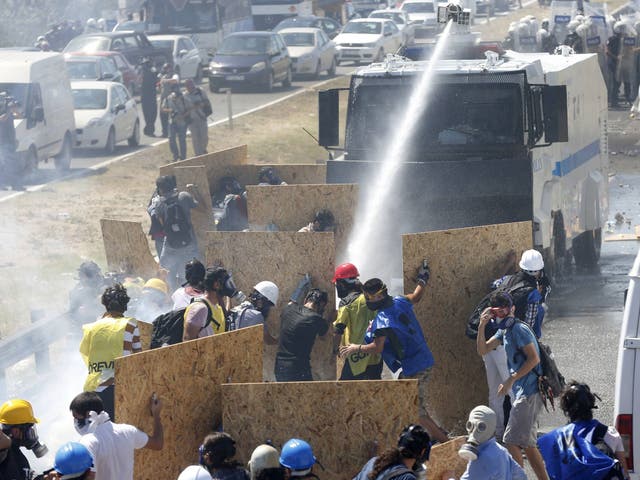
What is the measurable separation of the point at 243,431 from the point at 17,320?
799 cm

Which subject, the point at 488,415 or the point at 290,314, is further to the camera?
the point at 290,314

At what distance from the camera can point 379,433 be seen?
24.4ft

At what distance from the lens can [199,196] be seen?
14.7 metres

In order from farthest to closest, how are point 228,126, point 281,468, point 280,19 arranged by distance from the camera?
point 280,19, point 228,126, point 281,468

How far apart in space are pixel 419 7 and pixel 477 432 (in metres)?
50.4

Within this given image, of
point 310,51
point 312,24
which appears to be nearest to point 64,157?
point 310,51

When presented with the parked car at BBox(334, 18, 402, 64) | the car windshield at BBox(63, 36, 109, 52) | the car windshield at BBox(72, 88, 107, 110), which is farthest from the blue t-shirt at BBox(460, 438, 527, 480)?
the parked car at BBox(334, 18, 402, 64)

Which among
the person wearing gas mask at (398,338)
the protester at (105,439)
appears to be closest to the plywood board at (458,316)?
the person wearing gas mask at (398,338)

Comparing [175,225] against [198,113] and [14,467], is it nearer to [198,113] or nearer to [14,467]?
[14,467]

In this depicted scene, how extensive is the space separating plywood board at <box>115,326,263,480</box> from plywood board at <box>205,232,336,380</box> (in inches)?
118

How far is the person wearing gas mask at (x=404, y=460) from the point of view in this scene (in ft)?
21.0

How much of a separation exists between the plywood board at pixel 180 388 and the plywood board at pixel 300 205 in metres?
4.73

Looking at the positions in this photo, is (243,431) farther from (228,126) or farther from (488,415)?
(228,126)

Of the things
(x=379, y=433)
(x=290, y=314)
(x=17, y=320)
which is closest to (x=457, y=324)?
(x=290, y=314)
